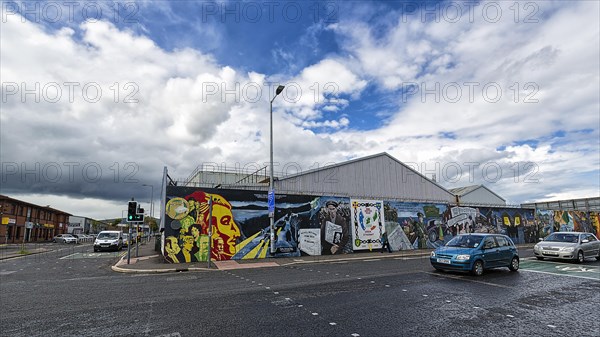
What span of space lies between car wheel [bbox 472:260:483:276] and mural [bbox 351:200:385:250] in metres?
11.4

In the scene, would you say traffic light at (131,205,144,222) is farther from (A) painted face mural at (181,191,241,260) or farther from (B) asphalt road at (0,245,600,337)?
(B) asphalt road at (0,245,600,337)

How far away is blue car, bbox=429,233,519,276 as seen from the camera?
39.1 feet

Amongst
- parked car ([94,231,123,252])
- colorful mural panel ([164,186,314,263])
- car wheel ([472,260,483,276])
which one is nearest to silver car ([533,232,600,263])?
car wheel ([472,260,483,276])

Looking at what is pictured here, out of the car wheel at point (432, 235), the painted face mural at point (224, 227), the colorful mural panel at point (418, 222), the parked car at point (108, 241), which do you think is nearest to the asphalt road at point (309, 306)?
→ the painted face mural at point (224, 227)

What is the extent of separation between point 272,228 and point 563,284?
13.1 meters

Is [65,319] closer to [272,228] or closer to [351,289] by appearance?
[351,289]

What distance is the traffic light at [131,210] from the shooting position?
705 inches

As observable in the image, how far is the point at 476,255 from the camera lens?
474 inches

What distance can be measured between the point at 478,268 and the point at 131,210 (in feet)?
54.4

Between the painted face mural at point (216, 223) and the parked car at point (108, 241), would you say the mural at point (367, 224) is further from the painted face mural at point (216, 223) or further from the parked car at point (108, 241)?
the parked car at point (108, 241)

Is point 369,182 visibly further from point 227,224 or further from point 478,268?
point 478,268

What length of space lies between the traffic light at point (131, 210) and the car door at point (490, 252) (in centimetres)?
1649

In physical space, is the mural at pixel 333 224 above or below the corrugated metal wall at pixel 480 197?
below

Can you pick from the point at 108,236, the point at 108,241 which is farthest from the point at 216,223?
the point at 108,236
